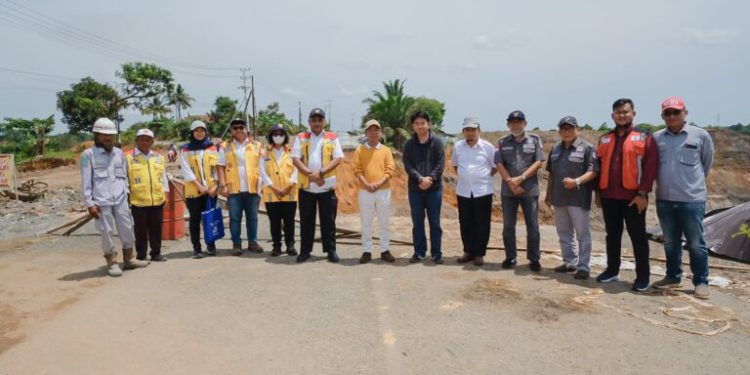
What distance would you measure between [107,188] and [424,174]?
3.76 metres

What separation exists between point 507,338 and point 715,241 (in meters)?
6.59

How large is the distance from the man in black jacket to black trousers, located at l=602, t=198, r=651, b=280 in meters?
1.92

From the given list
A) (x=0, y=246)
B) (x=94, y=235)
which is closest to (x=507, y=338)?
(x=94, y=235)

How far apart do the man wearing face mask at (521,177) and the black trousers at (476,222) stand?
0.23m

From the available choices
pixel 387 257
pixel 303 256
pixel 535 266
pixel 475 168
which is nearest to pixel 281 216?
pixel 303 256

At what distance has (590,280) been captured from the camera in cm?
539

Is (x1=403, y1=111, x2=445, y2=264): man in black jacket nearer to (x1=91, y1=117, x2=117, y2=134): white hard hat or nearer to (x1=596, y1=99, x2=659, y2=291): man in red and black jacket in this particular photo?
(x1=596, y1=99, x2=659, y2=291): man in red and black jacket

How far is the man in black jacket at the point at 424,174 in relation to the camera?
6027 millimetres

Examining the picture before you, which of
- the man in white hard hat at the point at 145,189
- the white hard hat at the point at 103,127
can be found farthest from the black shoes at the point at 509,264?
the white hard hat at the point at 103,127

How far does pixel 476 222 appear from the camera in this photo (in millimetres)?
→ 6008

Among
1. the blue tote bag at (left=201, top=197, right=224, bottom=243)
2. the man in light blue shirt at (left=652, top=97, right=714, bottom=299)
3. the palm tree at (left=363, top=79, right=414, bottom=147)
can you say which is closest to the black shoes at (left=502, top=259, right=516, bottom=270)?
the man in light blue shirt at (left=652, top=97, right=714, bottom=299)

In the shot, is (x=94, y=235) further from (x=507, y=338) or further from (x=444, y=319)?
(x=507, y=338)

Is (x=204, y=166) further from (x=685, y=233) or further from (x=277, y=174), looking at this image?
(x=685, y=233)

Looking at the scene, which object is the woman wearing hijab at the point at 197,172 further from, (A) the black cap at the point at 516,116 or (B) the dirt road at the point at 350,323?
(A) the black cap at the point at 516,116
